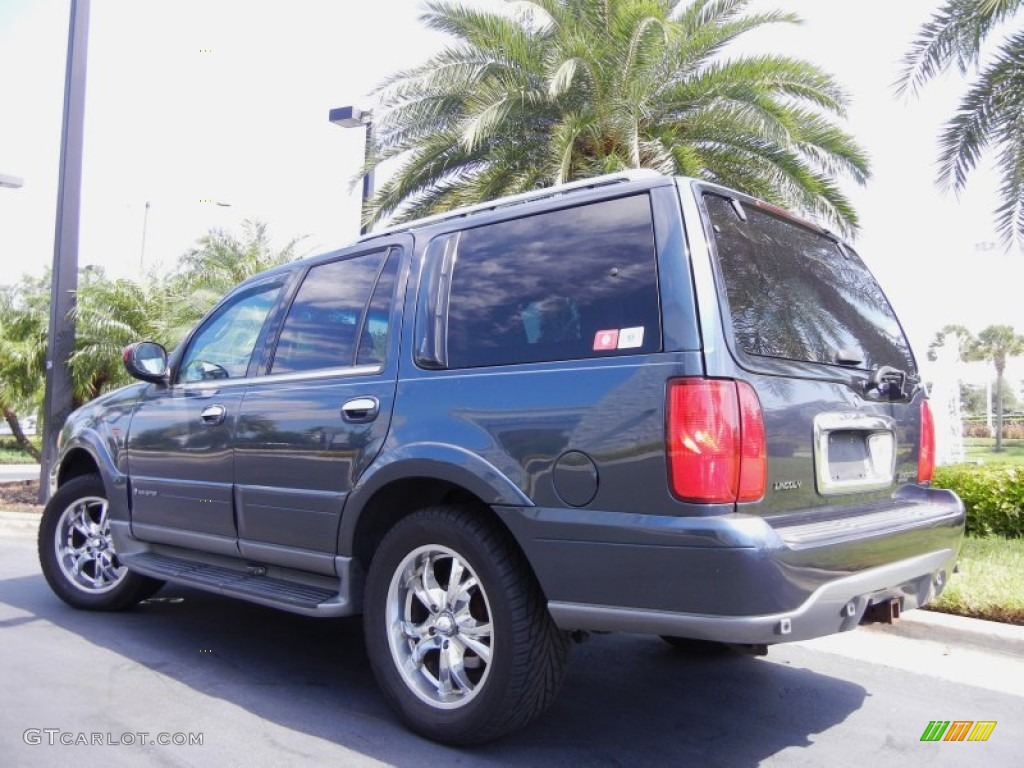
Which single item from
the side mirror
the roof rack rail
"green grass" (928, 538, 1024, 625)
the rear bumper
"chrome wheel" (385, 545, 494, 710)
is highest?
the roof rack rail

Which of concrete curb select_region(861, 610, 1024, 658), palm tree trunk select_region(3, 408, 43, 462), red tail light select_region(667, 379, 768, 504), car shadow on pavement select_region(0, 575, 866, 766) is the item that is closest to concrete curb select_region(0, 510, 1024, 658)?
concrete curb select_region(861, 610, 1024, 658)

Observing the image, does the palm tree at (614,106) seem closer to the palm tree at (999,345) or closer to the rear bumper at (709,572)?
the rear bumper at (709,572)

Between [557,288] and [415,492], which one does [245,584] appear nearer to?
[415,492]

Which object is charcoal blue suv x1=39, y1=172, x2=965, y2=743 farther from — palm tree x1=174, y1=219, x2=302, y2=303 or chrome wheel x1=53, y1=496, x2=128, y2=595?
palm tree x1=174, y1=219, x2=302, y2=303

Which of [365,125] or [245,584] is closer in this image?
[245,584]

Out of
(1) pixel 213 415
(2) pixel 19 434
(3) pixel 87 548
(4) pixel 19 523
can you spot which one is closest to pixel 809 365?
(1) pixel 213 415

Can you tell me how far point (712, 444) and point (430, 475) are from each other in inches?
43.8

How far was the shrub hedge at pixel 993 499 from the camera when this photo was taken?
26.2ft

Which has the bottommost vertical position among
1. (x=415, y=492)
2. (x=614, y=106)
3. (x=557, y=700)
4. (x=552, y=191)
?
(x=557, y=700)

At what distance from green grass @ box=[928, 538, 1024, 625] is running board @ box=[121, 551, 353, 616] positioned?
12.1 ft

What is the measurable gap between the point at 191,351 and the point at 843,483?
3.57 m

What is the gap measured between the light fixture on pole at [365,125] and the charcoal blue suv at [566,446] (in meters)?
6.84

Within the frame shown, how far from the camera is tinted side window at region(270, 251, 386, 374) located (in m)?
3.99

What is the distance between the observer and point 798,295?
342cm
